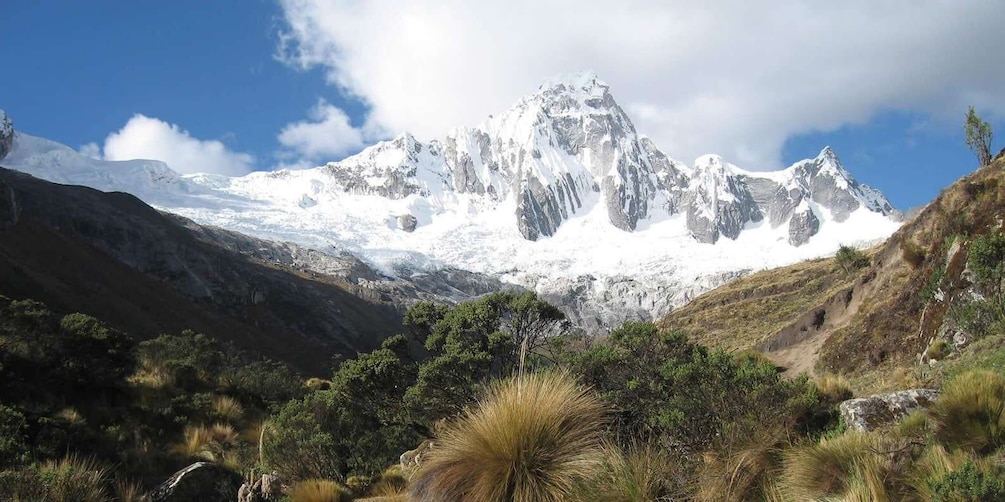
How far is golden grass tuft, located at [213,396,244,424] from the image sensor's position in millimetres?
16916

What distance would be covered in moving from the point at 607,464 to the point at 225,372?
23.3 metres

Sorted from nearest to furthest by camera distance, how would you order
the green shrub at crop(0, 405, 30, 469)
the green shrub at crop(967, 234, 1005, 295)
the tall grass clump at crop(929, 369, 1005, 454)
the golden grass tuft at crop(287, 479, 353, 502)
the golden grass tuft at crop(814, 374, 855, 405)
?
the tall grass clump at crop(929, 369, 1005, 454), the golden grass tuft at crop(287, 479, 353, 502), the green shrub at crop(0, 405, 30, 469), the golden grass tuft at crop(814, 374, 855, 405), the green shrub at crop(967, 234, 1005, 295)

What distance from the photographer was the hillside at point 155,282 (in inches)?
2194

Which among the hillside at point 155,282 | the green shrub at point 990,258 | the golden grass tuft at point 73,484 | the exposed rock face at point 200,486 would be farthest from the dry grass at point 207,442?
the hillside at point 155,282

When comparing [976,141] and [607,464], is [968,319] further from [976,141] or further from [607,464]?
[976,141]

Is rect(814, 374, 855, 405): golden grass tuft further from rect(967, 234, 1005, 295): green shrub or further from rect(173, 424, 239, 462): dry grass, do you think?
rect(173, 424, 239, 462): dry grass

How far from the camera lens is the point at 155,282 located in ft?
253

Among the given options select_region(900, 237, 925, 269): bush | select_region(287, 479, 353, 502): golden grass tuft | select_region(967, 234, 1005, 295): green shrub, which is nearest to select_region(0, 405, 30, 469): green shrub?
select_region(287, 479, 353, 502): golden grass tuft

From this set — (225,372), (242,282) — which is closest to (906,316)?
(225,372)

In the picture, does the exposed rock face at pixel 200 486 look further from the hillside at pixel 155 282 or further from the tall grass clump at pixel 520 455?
the hillside at pixel 155 282

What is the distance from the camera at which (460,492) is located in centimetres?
490

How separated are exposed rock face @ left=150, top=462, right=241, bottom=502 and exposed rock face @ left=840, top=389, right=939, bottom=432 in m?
8.61

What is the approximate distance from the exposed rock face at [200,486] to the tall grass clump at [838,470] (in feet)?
25.1

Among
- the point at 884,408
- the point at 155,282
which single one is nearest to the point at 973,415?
the point at 884,408
